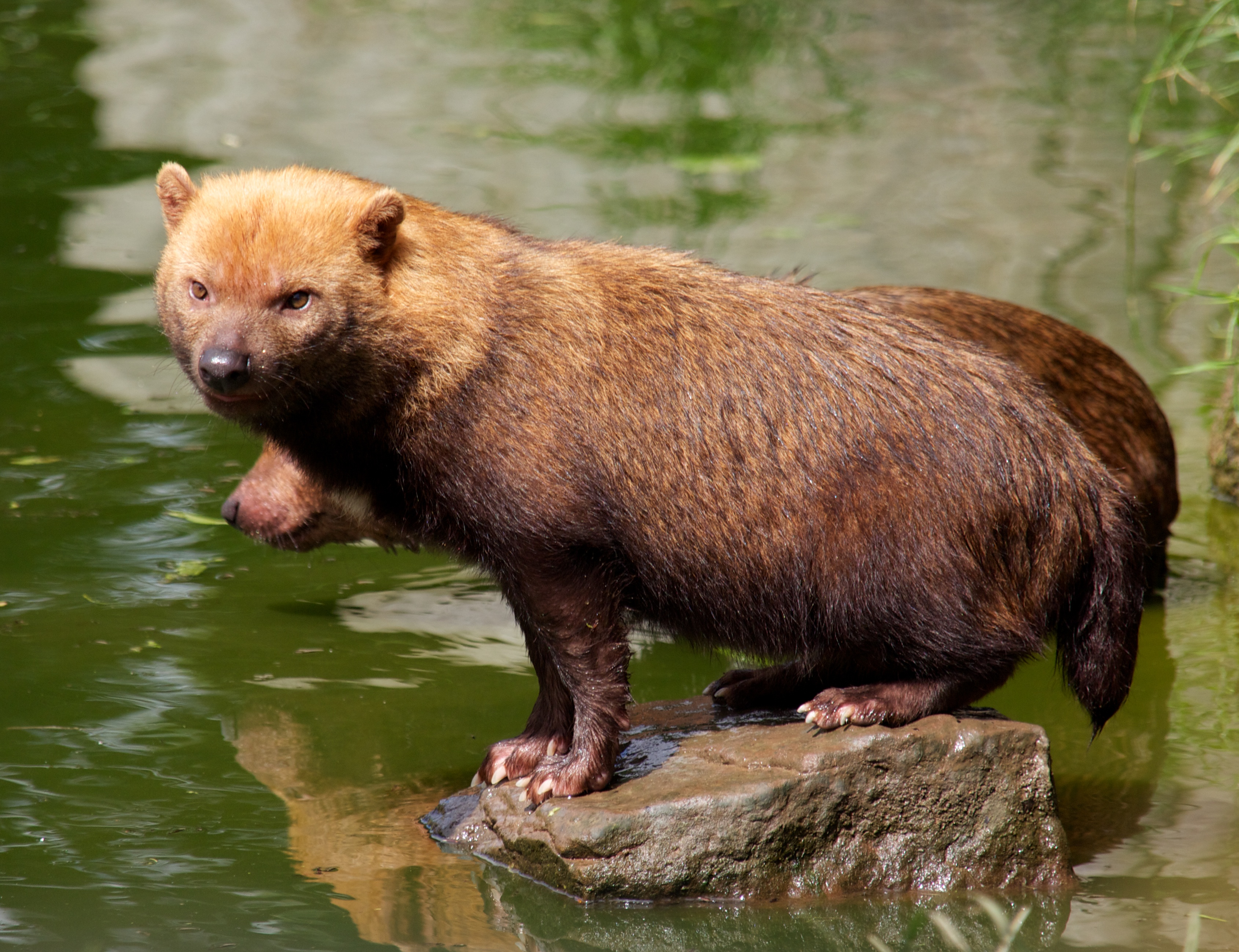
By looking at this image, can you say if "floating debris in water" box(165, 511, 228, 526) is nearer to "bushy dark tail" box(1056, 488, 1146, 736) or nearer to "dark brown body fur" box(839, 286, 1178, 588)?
"dark brown body fur" box(839, 286, 1178, 588)

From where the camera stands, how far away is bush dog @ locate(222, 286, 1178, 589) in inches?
285

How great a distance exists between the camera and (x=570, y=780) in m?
5.25

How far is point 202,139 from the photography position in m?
13.0

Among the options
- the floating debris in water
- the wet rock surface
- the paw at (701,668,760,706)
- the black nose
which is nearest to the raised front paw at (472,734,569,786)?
the wet rock surface

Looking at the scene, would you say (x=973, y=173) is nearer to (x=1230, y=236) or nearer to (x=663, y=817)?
(x=1230, y=236)

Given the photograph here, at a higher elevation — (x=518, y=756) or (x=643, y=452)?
(x=643, y=452)

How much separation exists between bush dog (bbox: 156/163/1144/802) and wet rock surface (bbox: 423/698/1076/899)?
16 centimetres

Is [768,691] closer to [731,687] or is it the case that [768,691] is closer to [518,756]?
[731,687]

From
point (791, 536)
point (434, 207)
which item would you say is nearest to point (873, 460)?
point (791, 536)

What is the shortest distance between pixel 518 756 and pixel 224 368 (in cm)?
185

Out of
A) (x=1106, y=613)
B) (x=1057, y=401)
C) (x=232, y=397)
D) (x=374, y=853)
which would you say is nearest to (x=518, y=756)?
(x=374, y=853)

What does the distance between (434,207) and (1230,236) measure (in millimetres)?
3632

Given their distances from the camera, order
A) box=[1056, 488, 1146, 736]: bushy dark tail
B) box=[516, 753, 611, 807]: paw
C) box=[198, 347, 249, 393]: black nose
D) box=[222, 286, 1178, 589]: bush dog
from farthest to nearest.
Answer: box=[222, 286, 1178, 589]: bush dog, box=[1056, 488, 1146, 736]: bushy dark tail, box=[516, 753, 611, 807]: paw, box=[198, 347, 249, 393]: black nose

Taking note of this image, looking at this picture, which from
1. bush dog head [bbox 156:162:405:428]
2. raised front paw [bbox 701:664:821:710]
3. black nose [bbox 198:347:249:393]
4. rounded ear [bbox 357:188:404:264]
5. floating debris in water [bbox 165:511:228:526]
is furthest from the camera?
floating debris in water [bbox 165:511:228:526]
